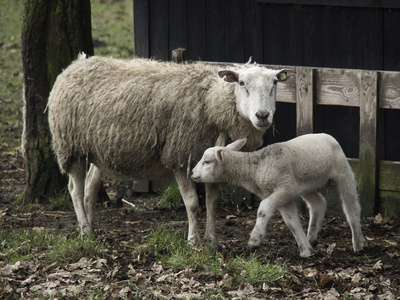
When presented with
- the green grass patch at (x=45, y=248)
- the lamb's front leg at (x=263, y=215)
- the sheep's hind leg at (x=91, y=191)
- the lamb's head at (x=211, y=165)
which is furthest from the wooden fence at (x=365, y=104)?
the green grass patch at (x=45, y=248)

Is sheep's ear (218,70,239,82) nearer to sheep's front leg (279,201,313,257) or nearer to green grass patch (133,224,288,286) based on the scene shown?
sheep's front leg (279,201,313,257)

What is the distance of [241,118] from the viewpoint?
6344mm

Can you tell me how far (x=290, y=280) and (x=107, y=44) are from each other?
12409 millimetres

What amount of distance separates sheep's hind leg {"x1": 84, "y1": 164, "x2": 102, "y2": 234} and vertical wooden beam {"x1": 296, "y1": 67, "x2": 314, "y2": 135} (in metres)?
2.26

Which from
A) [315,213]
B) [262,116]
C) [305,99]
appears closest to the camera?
[262,116]

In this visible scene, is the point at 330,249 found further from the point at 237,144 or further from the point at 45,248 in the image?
the point at 45,248

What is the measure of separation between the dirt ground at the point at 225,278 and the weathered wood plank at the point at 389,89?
124 cm

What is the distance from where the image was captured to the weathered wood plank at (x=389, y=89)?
703 cm

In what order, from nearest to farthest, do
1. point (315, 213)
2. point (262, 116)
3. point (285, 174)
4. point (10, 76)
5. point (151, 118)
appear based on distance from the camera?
point (262, 116) < point (285, 174) < point (315, 213) < point (151, 118) < point (10, 76)

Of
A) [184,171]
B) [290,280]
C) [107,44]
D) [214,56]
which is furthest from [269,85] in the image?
[107,44]

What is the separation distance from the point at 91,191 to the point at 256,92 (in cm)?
237

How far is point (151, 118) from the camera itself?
6.65m

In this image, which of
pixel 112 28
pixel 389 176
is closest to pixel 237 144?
pixel 389 176

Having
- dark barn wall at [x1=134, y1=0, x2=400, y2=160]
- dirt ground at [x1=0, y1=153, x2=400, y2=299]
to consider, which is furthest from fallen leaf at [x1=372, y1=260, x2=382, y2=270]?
dark barn wall at [x1=134, y1=0, x2=400, y2=160]
